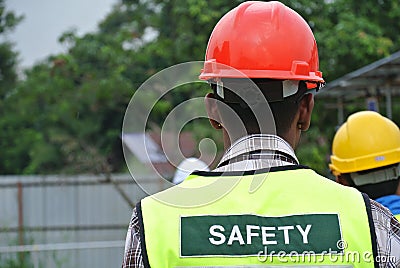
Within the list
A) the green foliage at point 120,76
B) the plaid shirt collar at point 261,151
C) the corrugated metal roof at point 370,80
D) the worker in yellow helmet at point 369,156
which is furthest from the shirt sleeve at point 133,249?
the green foliage at point 120,76

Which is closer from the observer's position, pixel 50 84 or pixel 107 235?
pixel 107 235

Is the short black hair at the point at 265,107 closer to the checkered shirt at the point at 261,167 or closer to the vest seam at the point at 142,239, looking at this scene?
the checkered shirt at the point at 261,167

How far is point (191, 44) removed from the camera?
1524 centimetres

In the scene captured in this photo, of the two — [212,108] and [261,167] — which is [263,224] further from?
[212,108]

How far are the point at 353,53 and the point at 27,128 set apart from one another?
10.6 metres

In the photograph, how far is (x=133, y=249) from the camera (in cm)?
194

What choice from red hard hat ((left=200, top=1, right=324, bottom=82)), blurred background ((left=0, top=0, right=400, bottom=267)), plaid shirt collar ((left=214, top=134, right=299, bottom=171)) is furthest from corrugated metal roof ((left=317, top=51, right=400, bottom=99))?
plaid shirt collar ((left=214, top=134, right=299, bottom=171))

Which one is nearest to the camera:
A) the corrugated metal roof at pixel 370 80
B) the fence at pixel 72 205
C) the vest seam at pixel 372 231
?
the vest seam at pixel 372 231

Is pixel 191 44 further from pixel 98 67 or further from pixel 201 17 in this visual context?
pixel 98 67

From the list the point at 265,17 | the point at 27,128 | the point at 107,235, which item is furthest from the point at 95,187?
the point at 265,17

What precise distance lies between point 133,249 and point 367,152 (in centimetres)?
203

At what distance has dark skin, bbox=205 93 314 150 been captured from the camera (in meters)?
2.09

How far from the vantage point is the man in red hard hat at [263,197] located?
1902 mm

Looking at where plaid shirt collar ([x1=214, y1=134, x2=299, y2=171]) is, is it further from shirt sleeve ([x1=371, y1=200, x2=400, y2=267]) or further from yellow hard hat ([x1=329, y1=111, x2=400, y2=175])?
yellow hard hat ([x1=329, y1=111, x2=400, y2=175])
